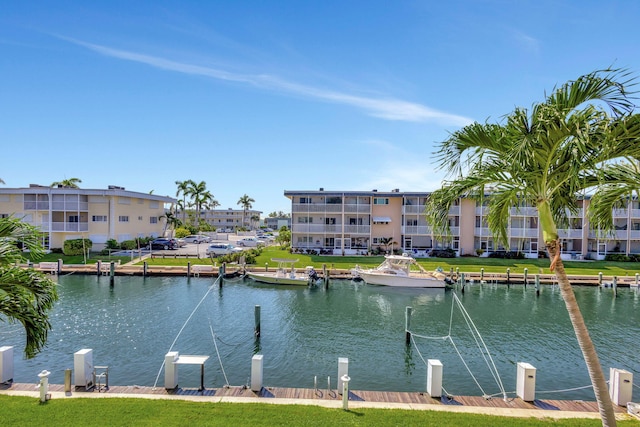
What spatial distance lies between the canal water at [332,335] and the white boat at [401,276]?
4.86 ft

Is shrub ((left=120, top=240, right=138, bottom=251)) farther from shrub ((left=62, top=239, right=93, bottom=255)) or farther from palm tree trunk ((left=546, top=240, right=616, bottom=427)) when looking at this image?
palm tree trunk ((left=546, top=240, right=616, bottom=427))

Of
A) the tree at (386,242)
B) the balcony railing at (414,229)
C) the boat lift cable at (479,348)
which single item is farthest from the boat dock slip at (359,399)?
the balcony railing at (414,229)

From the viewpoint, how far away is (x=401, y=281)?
1206 inches

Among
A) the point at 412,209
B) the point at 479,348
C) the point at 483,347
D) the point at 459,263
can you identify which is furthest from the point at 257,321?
the point at 412,209

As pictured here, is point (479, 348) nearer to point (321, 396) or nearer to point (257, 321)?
point (321, 396)

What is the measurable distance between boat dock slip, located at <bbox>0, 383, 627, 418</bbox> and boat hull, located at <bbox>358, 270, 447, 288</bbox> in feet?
67.2

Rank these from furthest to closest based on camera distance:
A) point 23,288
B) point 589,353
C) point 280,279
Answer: point 280,279 → point 23,288 → point 589,353

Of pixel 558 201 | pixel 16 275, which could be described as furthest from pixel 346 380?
pixel 16 275

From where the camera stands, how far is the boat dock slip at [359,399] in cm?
902

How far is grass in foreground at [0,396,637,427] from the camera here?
307 inches

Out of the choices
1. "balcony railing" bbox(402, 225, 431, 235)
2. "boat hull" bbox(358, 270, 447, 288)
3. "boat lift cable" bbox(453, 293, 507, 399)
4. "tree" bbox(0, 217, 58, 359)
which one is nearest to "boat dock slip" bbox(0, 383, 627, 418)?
"boat lift cable" bbox(453, 293, 507, 399)

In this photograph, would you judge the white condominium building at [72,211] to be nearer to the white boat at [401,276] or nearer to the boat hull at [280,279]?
the boat hull at [280,279]

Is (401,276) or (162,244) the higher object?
(162,244)

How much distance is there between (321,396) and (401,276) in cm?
2206
